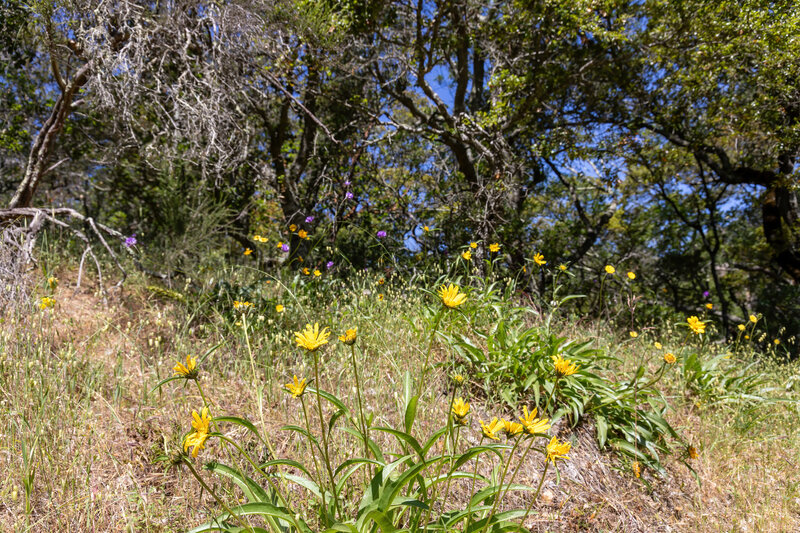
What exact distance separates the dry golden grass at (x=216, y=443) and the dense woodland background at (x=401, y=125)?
127 cm

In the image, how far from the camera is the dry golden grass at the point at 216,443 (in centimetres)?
150

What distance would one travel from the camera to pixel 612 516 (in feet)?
6.01

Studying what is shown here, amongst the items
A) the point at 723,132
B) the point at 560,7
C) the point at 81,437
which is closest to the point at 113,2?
the point at 81,437

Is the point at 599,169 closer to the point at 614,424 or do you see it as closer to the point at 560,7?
the point at 560,7

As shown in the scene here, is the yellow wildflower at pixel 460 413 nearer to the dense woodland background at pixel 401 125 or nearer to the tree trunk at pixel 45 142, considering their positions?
the dense woodland background at pixel 401 125

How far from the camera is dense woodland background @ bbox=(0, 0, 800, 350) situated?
3.60 meters

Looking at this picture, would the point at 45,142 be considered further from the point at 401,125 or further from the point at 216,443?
the point at 401,125

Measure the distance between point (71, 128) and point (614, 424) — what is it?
19.8 ft

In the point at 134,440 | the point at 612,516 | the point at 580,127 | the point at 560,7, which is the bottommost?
the point at 612,516

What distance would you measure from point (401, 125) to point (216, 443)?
12.1 ft

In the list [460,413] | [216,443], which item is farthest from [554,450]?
[216,443]

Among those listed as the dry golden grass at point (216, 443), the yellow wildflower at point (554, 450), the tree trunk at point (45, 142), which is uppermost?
the tree trunk at point (45, 142)

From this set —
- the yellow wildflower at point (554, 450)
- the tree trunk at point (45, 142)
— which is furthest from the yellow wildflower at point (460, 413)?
the tree trunk at point (45, 142)

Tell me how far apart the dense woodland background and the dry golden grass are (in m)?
1.27
